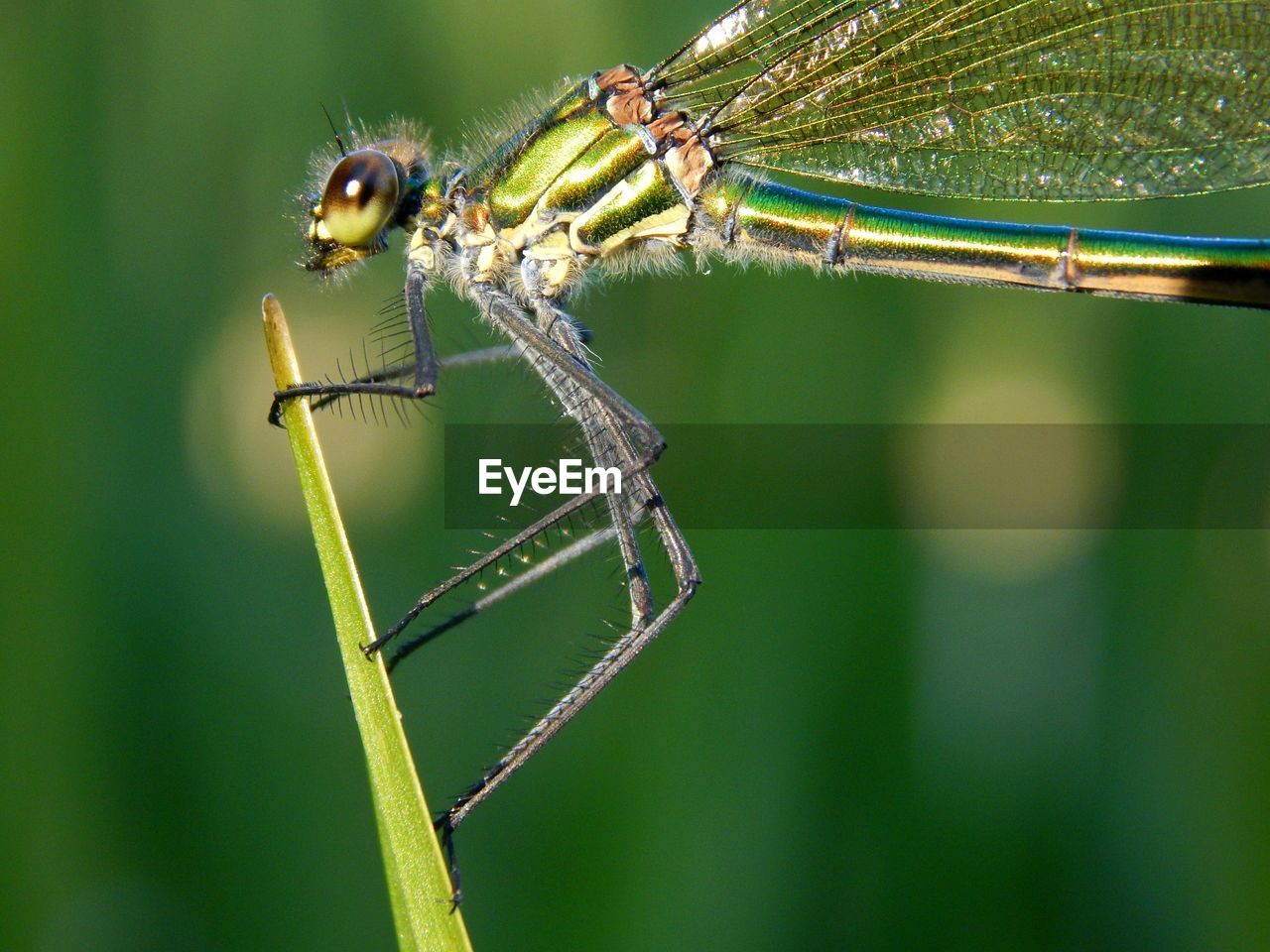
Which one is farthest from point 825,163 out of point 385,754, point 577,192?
point 385,754

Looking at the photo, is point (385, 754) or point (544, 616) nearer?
point (385, 754)

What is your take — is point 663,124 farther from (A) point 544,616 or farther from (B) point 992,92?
(A) point 544,616

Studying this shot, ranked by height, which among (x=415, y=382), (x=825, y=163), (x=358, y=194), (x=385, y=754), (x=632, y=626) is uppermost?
(x=358, y=194)

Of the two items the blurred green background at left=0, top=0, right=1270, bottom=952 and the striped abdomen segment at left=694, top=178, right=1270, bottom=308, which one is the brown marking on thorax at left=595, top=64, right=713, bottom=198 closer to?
the striped abdomen segment at left=694, top=178, right=1270, bottom=308

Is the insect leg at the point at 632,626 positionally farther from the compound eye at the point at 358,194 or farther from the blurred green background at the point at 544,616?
the compound eye at the point at 358,194

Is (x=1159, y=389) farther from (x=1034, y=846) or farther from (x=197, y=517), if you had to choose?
(x=197, y=517)

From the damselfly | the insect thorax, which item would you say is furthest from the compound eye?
the insect thorax

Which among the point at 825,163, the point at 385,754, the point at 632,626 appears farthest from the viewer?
the point at 825,163

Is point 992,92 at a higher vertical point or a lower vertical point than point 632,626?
higher
